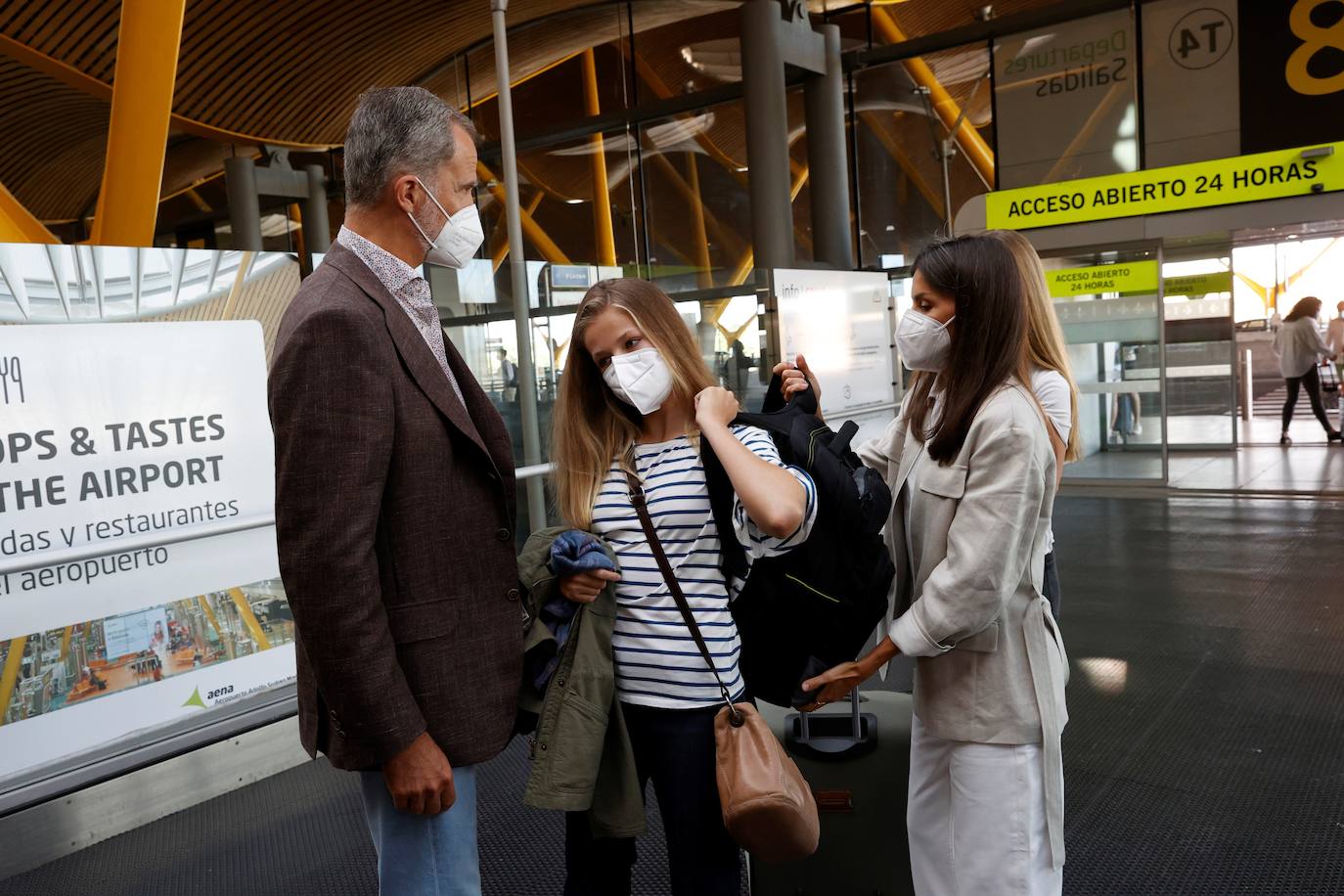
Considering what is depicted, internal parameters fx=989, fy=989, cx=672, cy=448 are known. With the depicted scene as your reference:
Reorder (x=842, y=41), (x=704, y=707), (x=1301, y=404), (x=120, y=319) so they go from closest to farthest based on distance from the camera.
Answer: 1. (x=704, y=707)
2. (x=120, y=319)
3. (x=842, y=41)
4. (x=1301, y=404)

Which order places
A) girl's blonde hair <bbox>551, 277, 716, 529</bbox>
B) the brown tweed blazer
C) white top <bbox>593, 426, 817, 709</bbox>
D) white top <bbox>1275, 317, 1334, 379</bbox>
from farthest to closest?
white top <bbox>1275, 317, 1334, 379</bbox> → girl's blonde hair <bbox>551, 277, 716, 529</bbox> → white top <bbox>593, 426, 817, 709</bbox> → the brown tweed blazer

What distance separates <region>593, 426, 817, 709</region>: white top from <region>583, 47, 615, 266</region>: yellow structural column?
13.5 meters

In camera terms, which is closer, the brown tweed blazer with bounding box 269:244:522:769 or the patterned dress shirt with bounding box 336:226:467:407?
the brown tweed blazer with bounding box 269:244:522:769

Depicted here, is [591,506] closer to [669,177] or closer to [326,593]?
[326,593]

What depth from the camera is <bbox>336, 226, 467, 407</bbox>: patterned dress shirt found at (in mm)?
1573

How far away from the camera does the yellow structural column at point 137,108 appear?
220 inches

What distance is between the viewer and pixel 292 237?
18.8m

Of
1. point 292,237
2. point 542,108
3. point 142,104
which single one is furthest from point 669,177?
point 142,104

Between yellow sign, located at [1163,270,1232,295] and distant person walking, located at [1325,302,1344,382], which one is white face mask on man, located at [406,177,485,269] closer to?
yellow sign, located at [1163,270,1232,295]

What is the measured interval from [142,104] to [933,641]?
5.63 m

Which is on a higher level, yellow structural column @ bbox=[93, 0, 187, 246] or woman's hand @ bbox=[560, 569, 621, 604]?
yellow structural column @ bbox=[93, 0, 187, 246]

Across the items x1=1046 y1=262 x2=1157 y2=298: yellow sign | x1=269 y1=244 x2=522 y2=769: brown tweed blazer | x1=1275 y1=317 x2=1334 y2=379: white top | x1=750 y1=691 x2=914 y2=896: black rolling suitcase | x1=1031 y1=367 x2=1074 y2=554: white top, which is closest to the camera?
x1=269 y1=244 x2=522 y2=769: brown tweed blazer

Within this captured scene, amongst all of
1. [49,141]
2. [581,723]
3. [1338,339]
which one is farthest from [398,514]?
[49,141]

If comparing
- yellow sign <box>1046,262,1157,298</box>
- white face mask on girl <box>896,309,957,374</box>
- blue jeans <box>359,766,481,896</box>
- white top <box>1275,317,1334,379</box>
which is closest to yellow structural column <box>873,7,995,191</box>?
yellow sign <box>1046,262,1157,298</box>
